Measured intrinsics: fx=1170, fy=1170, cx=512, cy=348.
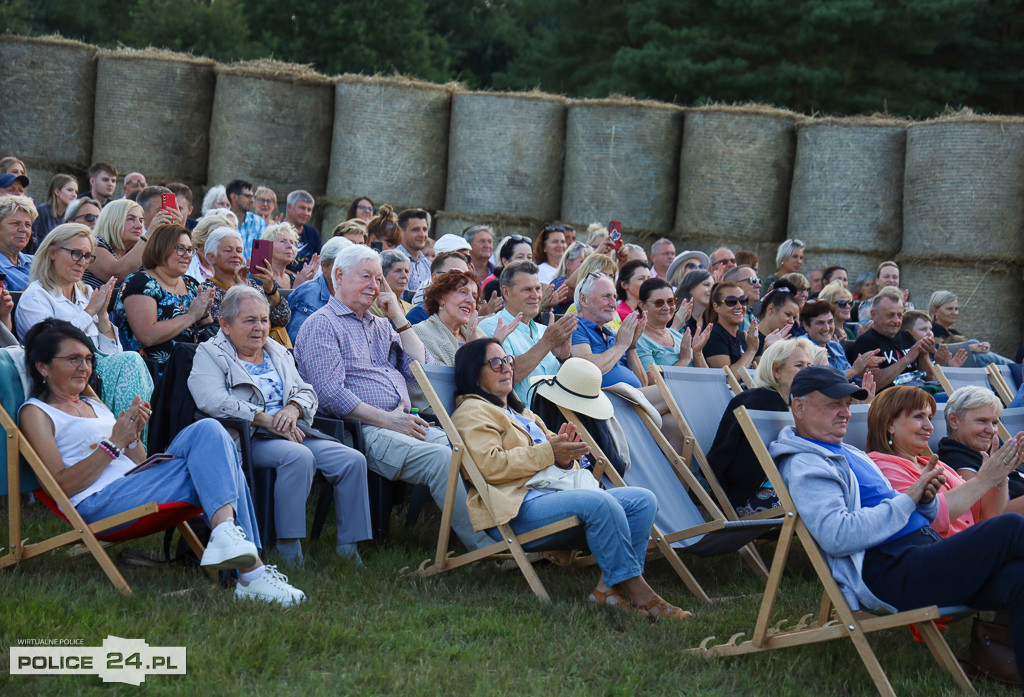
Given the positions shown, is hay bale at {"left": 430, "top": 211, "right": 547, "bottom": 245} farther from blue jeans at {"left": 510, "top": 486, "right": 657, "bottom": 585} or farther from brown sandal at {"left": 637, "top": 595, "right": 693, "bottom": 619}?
brown sandal at {"left": 637, "top": 595, "right": 693, "bottom": 619}

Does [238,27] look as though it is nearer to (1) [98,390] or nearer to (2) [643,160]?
(2) [643,160]

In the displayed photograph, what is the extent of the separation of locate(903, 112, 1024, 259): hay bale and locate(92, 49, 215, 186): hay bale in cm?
732

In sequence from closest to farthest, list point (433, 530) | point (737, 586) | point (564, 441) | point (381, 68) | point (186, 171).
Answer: point (564, 441) → point (737, 586) → point (433, 530) → point (186, 171) → point (381, 68)

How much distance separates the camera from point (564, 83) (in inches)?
928

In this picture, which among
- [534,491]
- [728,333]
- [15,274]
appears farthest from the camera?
[728,333]

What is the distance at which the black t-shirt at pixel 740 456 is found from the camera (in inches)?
244

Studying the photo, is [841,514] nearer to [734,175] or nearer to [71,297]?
[71,297]

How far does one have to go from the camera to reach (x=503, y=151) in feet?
40.0

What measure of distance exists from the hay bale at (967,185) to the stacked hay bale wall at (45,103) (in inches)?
330

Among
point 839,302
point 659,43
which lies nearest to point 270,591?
point 839,302

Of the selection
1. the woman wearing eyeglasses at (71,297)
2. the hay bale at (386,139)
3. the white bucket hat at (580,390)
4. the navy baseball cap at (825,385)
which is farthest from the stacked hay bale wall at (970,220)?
the woman wearing eyeglasses at (71,297)

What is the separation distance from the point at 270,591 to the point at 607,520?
141cm

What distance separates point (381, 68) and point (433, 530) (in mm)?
18668

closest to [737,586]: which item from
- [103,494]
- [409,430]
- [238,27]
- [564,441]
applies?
[564,441]
